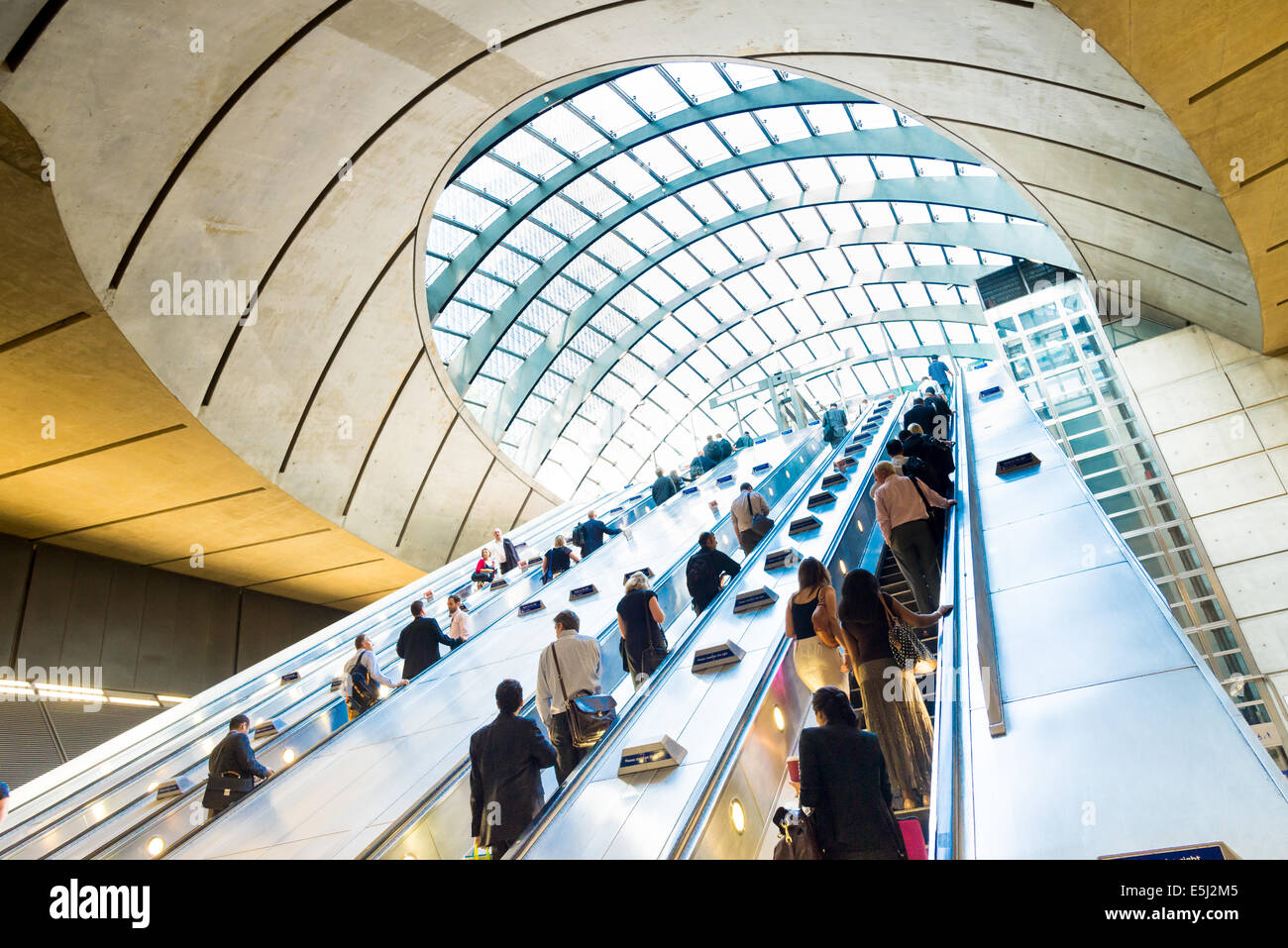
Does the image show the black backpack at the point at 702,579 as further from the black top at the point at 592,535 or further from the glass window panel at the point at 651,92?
the glass window panel at the point at 651,92

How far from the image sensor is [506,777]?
4.96 m

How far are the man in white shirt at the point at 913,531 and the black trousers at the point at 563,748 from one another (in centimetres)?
330

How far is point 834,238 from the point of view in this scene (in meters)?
29.8

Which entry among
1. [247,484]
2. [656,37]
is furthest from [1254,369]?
[247,484]

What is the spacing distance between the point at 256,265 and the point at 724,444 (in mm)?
11445

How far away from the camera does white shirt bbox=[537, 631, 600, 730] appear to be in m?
5.80

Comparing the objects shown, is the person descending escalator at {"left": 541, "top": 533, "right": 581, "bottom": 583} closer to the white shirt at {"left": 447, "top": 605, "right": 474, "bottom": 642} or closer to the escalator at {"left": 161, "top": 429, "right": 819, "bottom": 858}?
the escalator at {"left": 161, "top": 429, "right": 819, "bottom": 858}

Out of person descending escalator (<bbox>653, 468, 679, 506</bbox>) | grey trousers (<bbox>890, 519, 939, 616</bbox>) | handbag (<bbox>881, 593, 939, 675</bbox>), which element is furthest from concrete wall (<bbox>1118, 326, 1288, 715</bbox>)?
handbag (<bbox>881, 593, 939, 675</bbox>)

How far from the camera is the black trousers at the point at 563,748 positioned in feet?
18.5

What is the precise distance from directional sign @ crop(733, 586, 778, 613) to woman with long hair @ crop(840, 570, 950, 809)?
165 cm

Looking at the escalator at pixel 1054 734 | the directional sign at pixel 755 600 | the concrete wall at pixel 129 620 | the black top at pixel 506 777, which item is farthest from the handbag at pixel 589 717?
the concrete wall at pixel 129 620

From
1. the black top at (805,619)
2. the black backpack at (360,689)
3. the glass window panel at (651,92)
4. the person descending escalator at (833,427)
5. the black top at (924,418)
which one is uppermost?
the glass window panel at (651,92)

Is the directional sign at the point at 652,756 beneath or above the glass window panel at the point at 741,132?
beneath

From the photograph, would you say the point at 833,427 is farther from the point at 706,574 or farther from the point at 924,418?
the point at 706,574
